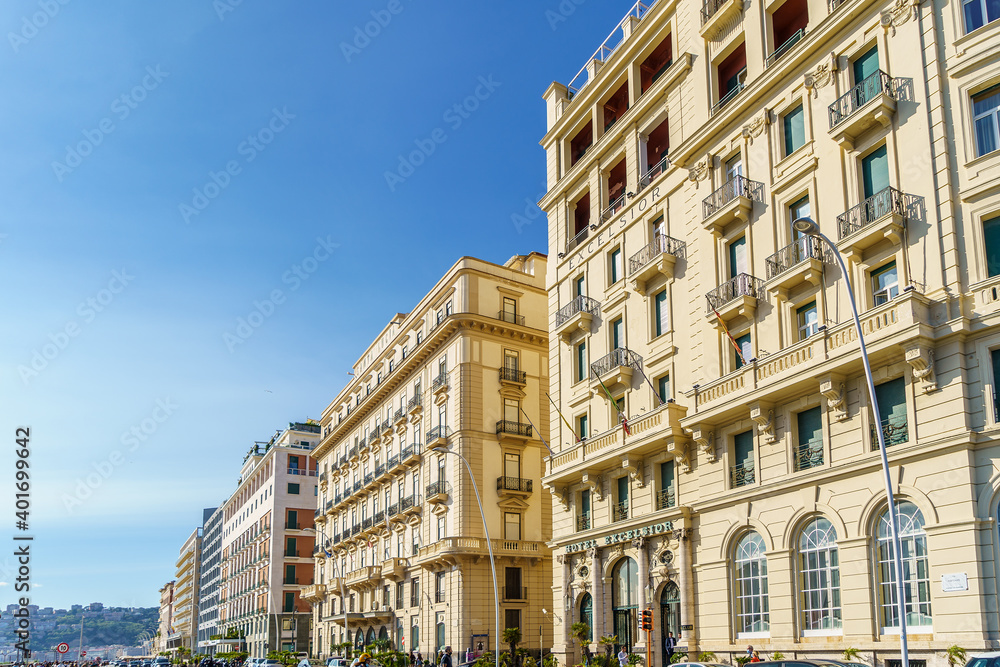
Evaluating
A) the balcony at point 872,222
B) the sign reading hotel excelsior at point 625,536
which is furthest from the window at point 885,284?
the sign reading hotel excelsior at point 625,536

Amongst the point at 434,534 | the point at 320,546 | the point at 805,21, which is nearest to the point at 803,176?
the point at 805,21

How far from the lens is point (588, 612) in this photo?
38.4 metres

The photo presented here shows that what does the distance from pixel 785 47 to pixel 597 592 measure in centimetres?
2237

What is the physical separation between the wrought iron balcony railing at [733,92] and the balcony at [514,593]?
30113 millimetres

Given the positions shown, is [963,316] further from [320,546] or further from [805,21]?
[320,546]

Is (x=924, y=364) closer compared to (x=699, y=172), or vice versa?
(x=924, y=364)

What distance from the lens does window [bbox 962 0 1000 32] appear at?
2544cm

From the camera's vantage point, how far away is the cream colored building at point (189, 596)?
171 m

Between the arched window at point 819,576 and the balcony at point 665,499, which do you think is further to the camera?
the balcony at point 665,499

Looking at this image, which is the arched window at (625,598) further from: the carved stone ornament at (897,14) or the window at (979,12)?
the window at (979,12)

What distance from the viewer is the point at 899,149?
88.1ft

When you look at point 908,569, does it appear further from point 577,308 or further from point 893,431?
point 577,308

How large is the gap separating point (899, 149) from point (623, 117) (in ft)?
52.8

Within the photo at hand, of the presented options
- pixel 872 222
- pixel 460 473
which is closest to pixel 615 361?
pixel 872 222
